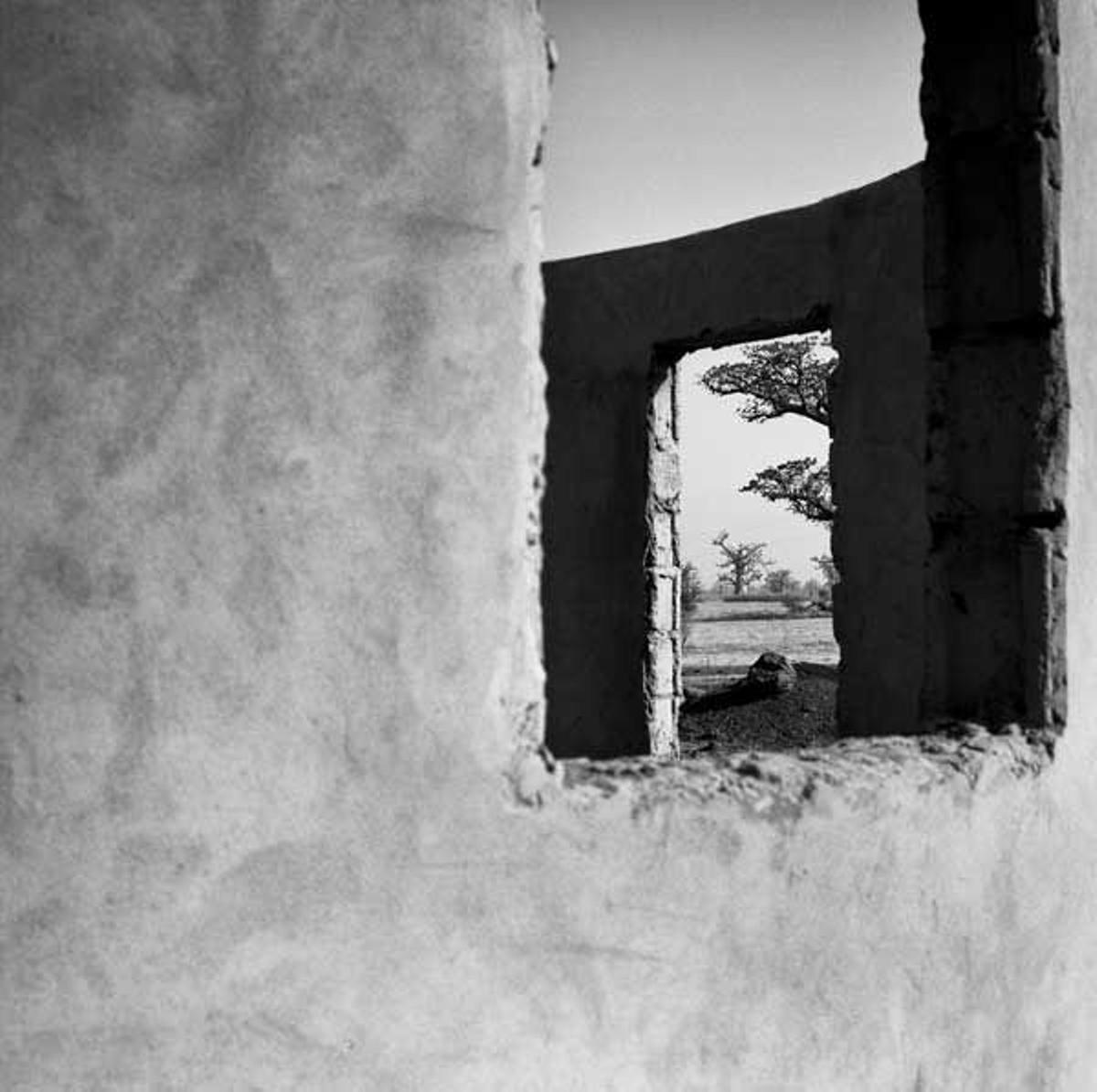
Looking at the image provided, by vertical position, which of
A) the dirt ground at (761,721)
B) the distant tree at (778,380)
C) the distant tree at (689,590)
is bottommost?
the dirt ground at (761,721)

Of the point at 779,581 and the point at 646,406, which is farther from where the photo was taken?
the point at 779,581

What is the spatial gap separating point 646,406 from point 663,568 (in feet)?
3.00

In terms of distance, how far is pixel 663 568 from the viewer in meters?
7.94

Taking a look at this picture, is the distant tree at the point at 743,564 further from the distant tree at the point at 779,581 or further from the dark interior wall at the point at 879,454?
the dark interior wall at the point at 879,454

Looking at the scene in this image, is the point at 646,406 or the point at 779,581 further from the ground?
the point at 646,406

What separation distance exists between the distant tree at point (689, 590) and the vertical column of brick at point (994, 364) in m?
20.4

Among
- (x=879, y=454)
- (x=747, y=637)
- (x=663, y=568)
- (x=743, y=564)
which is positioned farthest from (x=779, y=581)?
(x=879, y=454)

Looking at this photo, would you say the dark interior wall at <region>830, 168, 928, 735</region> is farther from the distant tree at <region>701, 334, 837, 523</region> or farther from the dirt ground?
the distant tree at <region>701, 334, 837, 523</region>

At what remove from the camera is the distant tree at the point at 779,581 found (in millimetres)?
42531

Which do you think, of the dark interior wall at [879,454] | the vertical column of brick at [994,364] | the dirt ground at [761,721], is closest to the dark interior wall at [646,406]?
the dark interior wall at [879,454]

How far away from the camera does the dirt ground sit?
10.0 m

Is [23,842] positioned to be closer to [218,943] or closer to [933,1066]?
[218,943]

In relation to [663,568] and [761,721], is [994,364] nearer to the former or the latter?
[663,568]

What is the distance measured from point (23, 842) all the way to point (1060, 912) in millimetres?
2454
